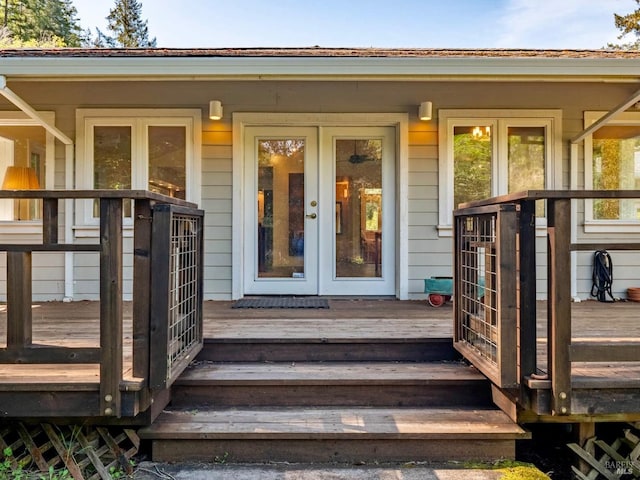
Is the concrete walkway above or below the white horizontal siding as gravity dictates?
below

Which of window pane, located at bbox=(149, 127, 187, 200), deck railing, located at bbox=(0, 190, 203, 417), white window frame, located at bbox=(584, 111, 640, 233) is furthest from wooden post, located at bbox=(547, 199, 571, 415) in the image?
window pane, located at bbox=(149, 127, 187, 200)

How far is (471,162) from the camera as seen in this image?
4242 mm

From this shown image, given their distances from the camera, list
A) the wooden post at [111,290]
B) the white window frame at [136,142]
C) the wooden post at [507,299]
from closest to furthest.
→ the wooden post at [111,290], the wooden post at [507,299], the white window frame at [136,142]

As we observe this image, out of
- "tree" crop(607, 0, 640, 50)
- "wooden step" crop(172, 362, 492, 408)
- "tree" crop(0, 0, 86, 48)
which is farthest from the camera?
"tree" crop(0, 0, 86, 48)

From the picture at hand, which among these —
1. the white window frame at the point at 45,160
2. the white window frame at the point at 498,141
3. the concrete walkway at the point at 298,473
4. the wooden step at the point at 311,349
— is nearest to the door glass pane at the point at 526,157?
the white window frame at the point at 498,141

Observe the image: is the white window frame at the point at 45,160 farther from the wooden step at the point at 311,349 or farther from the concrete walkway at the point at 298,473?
the concrete walkway at the point at 298,473

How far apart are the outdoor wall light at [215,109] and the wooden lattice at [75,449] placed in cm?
289

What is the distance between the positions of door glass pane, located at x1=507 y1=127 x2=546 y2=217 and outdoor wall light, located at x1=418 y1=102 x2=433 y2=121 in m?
0.88

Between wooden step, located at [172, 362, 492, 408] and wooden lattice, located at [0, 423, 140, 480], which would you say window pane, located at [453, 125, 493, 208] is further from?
wooden lattice, located at [0, 423, 140, 480]

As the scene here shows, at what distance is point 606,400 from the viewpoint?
1.88m

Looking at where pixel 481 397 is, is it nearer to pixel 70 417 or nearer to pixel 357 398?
pixel 357 398

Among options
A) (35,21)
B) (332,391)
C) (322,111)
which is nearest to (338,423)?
(332,391)

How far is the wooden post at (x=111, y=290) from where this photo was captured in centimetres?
175

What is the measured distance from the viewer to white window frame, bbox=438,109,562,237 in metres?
4.18
